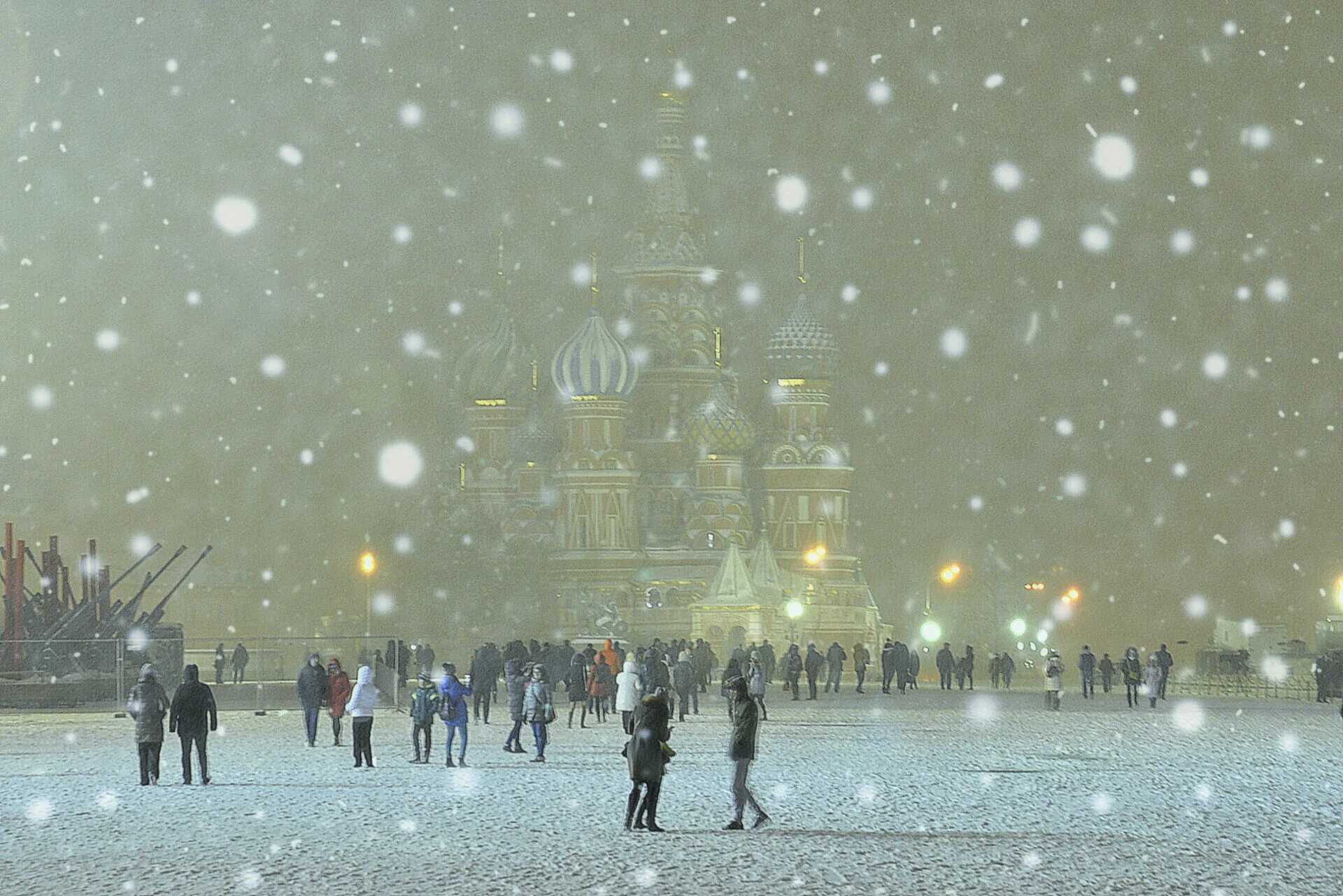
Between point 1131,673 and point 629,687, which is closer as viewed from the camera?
point 629,687

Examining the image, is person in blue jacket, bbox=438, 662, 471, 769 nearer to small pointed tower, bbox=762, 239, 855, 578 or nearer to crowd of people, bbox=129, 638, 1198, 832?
crowd of people, bbox=129, 638, 1198, 832

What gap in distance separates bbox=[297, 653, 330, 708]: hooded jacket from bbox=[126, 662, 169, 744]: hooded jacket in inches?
206

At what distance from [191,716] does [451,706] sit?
3.47 metres

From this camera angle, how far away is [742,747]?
660 inches

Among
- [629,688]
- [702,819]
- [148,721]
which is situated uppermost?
[629,688]

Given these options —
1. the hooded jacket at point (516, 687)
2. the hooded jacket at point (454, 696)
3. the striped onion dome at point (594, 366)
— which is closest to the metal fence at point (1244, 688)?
the hooded jacket at point (516, 687)

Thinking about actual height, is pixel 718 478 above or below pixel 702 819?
above

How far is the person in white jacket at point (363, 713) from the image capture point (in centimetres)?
2355

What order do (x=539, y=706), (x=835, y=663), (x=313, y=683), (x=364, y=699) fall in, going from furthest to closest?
1. (x=835, y=663)
2. (x=313, y=683)
3. (x=539, y=706)
4. (x=364, y=699)

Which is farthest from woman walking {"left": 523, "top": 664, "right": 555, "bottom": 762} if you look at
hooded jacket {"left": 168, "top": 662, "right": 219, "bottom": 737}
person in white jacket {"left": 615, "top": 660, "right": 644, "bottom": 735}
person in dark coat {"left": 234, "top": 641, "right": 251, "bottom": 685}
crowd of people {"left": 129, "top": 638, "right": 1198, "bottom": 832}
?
person in dark coat {"left": 234, "top": 641, "right": 251, "bottom": 685}

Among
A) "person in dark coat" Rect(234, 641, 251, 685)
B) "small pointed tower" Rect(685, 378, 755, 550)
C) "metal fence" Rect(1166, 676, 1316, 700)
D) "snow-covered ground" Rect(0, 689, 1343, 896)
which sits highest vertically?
"small pointed tower" Rect(685, 378, 755, 550)

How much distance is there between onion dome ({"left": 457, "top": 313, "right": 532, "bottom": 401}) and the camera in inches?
4705

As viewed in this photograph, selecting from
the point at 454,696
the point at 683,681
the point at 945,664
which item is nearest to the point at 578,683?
the point at 683,681

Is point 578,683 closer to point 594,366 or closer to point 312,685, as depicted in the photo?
point 312,685
